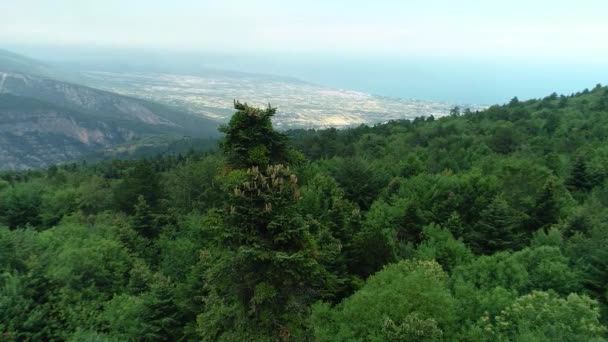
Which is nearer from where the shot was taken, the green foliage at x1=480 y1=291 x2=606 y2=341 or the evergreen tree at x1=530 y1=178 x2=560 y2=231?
the green foliage at x1=480 y1=291 x2=606 y2=341

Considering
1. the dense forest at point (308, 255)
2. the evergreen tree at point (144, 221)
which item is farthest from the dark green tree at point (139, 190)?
the evergreen tree at point (144, 221)

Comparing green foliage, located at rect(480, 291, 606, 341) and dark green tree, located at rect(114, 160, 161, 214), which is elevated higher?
green foliage, located at rect(480, 291, 606, 341)

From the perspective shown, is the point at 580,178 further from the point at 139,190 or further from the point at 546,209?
the point at 139,190

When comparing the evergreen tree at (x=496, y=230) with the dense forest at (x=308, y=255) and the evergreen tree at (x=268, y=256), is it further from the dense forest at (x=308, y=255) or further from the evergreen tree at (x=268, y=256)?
the evergreen tree at (x=268, y=256)

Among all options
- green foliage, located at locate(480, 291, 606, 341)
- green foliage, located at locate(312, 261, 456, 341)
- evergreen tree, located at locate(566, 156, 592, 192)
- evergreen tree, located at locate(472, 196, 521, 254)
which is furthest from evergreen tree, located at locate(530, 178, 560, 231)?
green foliage, located at locate(312, 261, 456, 341)

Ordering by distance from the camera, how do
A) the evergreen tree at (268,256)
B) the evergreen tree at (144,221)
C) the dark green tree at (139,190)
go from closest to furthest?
the evergreen tree at (268,256), the evergreen tree at (144,221), the dark green tree at (139,190)

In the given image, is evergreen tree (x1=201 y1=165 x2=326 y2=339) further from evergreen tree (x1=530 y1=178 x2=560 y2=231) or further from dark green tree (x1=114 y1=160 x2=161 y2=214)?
dark green tree (x1=114 y1=160 x2=161 y2=214)

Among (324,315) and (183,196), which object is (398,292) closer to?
(324,315)

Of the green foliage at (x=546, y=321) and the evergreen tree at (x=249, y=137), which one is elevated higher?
the evergreen tree at (x=249, y=137)

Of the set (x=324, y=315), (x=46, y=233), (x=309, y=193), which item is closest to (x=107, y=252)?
(x=46, y=233)
